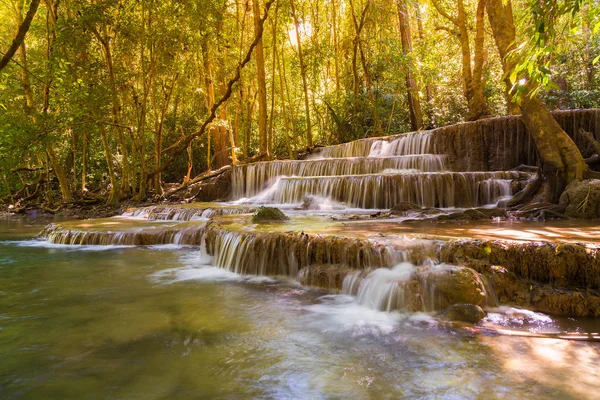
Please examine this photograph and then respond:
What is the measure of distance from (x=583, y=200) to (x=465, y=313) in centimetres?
429

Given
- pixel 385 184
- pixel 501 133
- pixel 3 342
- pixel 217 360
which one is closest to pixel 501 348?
pixel 217 360

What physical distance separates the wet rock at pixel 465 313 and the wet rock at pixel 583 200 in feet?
13.2

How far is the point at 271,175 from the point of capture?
46.6 feet

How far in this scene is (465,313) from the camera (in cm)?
400

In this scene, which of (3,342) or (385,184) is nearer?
(3,342)

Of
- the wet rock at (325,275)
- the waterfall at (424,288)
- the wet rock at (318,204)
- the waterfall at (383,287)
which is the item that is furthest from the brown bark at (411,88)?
the waterfall at (424,288)

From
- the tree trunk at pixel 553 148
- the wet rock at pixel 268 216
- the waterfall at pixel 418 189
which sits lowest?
the wet rock at pixel 268 216

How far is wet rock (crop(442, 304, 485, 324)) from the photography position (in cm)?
396

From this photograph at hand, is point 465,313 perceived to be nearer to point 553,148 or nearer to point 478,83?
point 553,148

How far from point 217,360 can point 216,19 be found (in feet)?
47.0

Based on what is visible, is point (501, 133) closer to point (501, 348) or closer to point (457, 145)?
point (457, 145)

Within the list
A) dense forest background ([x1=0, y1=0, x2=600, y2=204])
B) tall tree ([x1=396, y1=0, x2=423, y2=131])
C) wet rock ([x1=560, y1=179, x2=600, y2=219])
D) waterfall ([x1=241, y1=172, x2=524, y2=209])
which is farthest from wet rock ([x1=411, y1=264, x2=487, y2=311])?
tall tree ([x1=396, y1=0, x2=423, y2=131])

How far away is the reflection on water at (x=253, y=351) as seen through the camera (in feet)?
9.33

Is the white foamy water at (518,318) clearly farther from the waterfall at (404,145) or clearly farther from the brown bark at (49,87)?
the brown bark at (49,87)
